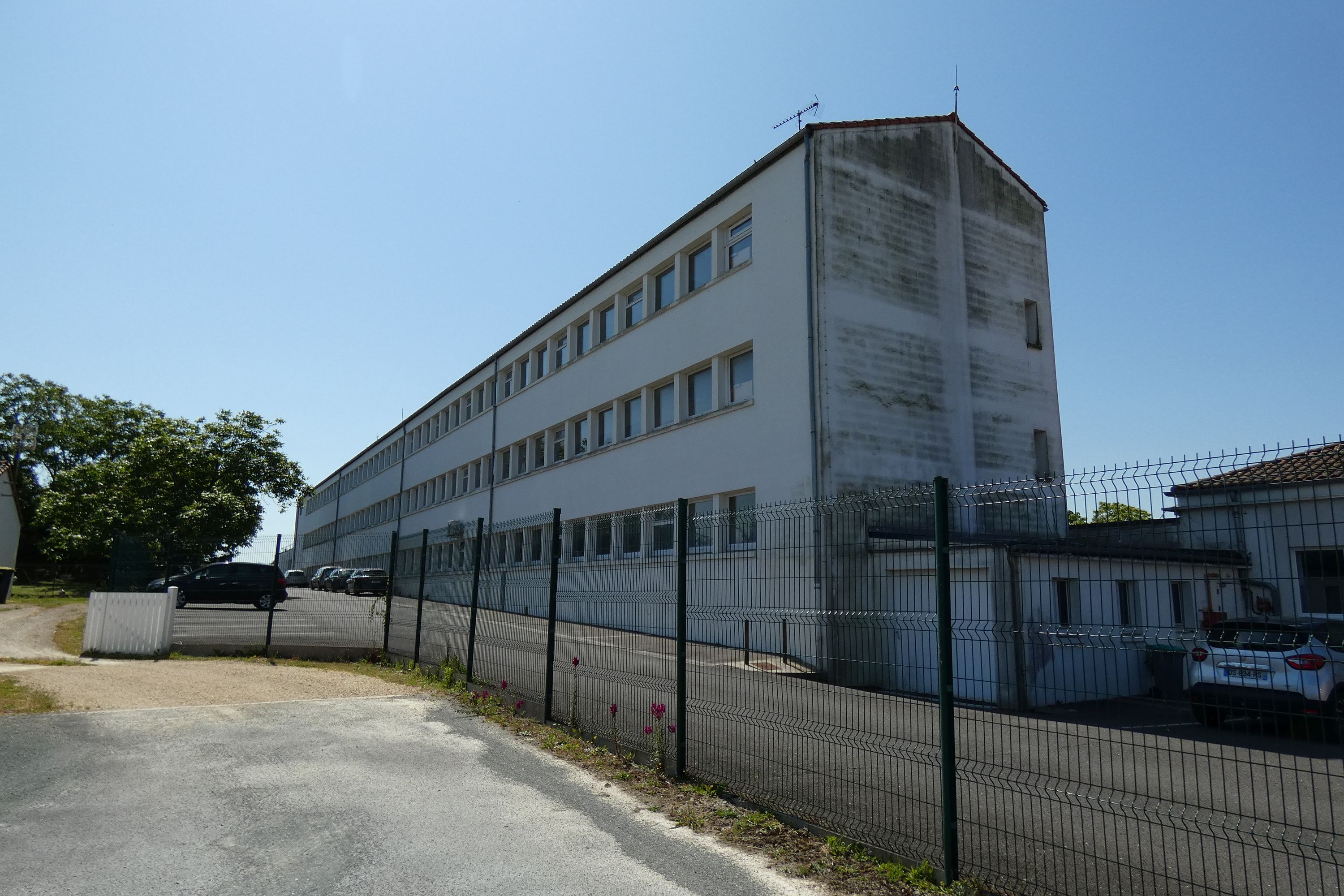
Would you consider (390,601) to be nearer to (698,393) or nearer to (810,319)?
(810,319)

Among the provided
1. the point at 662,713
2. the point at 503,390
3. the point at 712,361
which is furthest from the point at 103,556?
the point at 662,713

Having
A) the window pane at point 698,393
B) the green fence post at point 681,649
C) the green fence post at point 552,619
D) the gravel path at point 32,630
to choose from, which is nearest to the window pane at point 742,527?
the green fence post at point 681,649

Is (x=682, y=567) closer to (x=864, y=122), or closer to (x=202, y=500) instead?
(x=864, y=122)

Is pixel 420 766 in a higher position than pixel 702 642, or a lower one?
lower

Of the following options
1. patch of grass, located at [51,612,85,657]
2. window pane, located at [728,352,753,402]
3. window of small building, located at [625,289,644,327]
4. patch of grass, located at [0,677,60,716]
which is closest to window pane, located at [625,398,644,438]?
window of small building, located at [625,289,644,327]

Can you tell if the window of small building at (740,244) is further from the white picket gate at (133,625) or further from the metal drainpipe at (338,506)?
the metal drainpipe at (338,506)

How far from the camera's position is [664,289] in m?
25.0

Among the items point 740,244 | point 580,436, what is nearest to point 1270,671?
point 740,244

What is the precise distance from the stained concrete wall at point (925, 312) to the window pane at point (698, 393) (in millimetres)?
4388

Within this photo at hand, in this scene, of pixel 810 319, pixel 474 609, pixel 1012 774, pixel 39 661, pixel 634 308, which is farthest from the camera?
pixel 634 308

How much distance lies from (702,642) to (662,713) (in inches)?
25.2

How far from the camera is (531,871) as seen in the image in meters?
Answer: 4.73

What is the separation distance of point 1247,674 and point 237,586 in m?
15.7

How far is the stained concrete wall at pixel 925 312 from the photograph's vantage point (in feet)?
61.1
